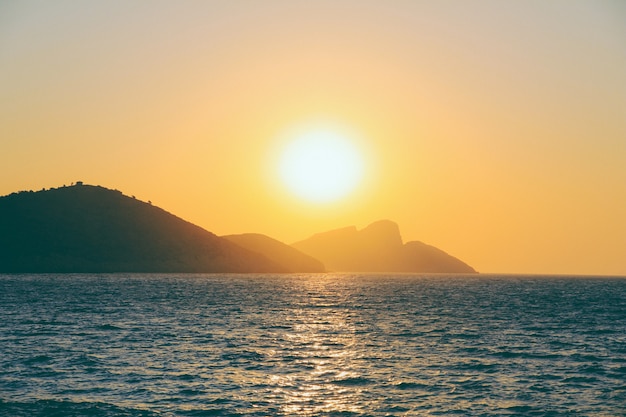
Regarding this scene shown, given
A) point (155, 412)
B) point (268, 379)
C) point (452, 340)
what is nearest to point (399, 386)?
point (268, 379)

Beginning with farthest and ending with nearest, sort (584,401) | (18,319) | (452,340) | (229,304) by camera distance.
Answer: (229,304)
(18,319)
(452,340)
(584,401)

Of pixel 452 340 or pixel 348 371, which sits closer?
pixel 348 371

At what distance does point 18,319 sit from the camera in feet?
265

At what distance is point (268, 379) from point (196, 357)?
10.4m

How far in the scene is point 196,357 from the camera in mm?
53062

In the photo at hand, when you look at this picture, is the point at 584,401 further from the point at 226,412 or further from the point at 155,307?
the point at 155,307

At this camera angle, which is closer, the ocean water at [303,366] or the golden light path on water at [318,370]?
the ocean water at [303,366]

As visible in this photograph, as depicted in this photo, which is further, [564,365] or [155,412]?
[564,365]

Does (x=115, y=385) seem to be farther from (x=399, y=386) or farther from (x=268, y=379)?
(x=399, y=386)

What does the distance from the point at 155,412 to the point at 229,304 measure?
81784 millimetres

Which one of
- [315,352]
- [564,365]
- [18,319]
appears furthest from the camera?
[18,319]

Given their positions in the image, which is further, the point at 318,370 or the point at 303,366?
the point at 303,366

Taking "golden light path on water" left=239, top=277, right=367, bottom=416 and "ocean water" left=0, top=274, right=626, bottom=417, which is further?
"golden light path on water" left=239, top=277, right=367, bottom=416

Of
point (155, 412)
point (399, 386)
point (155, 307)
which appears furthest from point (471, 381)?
point (155, 307)
